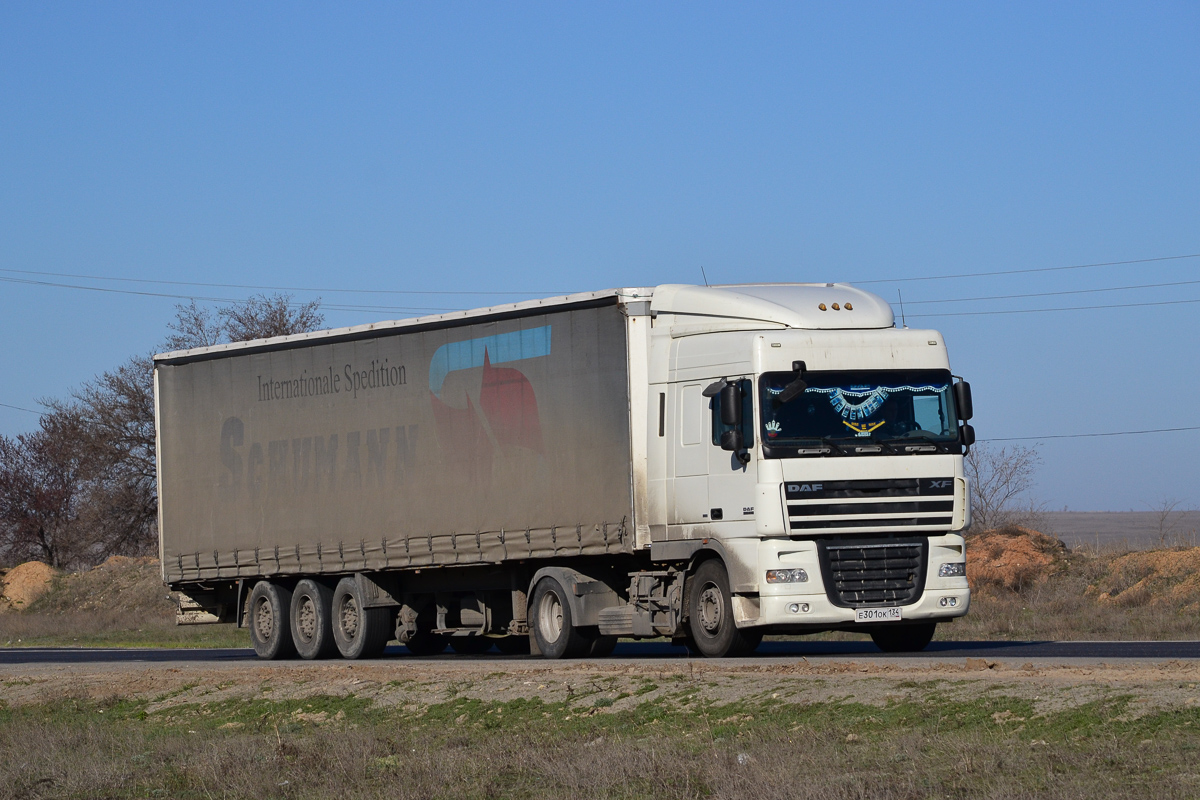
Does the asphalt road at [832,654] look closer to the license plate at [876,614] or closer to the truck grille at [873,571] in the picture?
the license plate at [876,614]

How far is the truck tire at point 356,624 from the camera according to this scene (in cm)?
2284

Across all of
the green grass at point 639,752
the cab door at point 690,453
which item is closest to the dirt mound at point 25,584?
the green grass at point 639,752

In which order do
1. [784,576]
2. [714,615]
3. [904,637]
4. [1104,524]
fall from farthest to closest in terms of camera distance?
[1104,524] → [904,637] → [714,615] → [784,576]

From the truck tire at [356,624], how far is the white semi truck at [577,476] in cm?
4

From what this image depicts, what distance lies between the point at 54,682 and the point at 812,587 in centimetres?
1011

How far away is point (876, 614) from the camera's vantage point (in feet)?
58.1

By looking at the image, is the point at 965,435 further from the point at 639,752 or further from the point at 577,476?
the point at 639,752

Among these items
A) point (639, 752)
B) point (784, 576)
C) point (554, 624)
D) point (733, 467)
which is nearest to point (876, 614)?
point (784, 576)

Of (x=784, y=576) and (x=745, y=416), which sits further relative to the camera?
(x=745, y=416)

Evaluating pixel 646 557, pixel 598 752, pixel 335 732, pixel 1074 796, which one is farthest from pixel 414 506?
pixel 1074 796

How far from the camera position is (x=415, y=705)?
1571 cm

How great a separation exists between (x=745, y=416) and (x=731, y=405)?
0.44m

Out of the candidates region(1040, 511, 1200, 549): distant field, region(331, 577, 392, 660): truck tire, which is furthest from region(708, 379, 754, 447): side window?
region(1040, 511, 1200, 549): distant field

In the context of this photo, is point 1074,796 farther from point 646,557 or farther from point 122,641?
A: point 122,641
